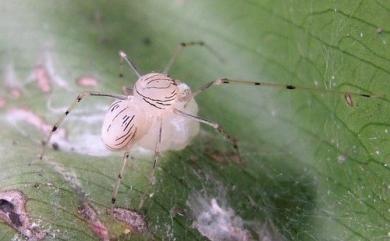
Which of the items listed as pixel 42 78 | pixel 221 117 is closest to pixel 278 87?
pixel 221 117

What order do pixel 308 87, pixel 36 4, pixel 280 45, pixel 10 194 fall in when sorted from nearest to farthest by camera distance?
pixel 10 194 → pixel 308 87 → pixel 280 45 → pixel 36 4

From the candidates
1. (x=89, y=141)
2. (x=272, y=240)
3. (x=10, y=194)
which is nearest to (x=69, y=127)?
(x=89, y=141)

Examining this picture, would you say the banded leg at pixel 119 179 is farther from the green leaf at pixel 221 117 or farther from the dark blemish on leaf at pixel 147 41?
the dark blemish on leaf at pixel 147 41

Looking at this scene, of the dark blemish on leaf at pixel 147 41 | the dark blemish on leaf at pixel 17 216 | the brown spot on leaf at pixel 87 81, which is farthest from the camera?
the dark blemish on leaf at pixel 147 41

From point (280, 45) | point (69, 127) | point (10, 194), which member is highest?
point (280, 45)

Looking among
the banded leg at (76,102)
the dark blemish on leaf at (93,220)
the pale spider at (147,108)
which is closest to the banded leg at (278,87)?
the pale spider at (147,108)

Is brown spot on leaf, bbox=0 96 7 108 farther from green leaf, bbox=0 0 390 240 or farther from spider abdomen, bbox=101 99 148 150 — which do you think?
spider abdomen, bbox=101 99 148 150

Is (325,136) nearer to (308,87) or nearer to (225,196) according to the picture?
(308,87)
